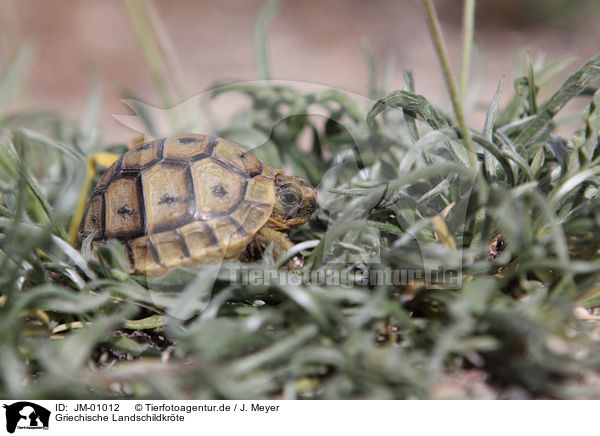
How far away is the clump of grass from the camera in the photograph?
20.8 inches

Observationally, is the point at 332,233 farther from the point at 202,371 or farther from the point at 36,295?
the point at 36,295

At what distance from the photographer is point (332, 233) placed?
65 cm

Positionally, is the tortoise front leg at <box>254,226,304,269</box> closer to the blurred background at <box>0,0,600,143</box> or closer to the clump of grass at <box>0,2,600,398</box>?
the clump of grass at <box>0,2,600,398</box>

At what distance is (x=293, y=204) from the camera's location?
0.89 metres

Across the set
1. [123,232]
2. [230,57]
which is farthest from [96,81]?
[230,57]

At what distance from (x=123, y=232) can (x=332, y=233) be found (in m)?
0.39

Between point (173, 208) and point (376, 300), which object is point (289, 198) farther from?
point (376, 300)

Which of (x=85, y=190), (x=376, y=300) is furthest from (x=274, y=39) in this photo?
(x=376, y=300)

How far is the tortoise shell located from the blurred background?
1.83 m
